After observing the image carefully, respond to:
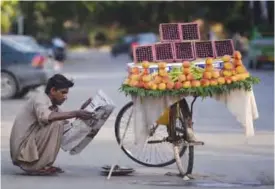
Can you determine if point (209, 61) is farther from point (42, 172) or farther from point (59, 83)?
point (42, 172)

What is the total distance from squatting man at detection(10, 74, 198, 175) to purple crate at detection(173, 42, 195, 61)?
2.73ft

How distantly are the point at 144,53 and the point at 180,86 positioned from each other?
713mm

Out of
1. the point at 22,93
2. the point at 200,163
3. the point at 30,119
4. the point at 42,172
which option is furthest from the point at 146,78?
the point at 22,93

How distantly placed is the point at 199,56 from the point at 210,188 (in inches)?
59.1

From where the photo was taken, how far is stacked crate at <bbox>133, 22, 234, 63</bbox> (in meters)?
8.44

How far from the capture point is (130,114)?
8.83m

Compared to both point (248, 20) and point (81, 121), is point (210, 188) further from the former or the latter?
point (248, 20)

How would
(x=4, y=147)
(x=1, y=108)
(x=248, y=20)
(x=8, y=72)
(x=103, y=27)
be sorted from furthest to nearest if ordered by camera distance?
(x=103, y=27)
(x=248, y=20)
(x=8, y=72)
(x=1, y=108)
(x=4, y=147)

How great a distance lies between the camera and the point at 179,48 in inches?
334

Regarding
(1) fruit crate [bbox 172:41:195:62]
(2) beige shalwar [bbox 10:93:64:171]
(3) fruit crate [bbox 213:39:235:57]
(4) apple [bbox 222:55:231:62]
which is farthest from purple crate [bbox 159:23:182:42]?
(2) beige shalwar [bbox 10:93:64:171]

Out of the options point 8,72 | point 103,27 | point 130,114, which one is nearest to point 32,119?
point 130,114

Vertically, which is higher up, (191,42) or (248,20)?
(248,20)

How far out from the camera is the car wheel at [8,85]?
17.9 meters

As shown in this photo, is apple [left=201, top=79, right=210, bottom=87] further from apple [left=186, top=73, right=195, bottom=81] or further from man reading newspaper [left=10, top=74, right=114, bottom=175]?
man reading newspaper [left=10, top=74, right=114, bottom=175]
